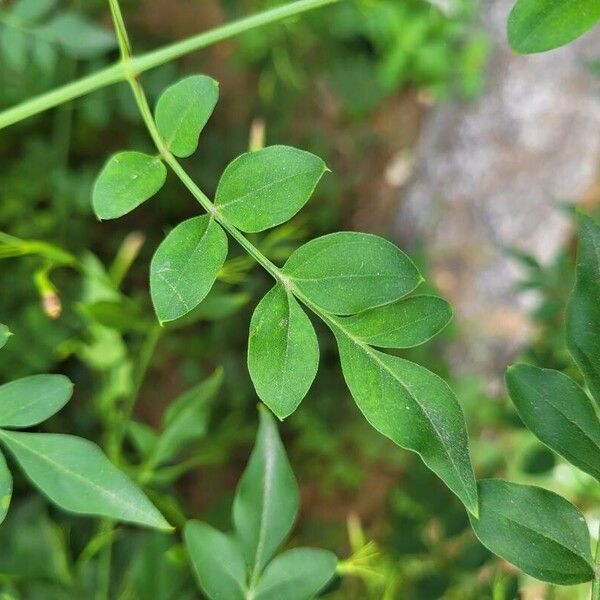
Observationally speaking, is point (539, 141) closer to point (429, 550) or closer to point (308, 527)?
point (308, 527)

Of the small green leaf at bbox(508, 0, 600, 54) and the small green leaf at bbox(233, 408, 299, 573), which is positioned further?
the small green leaf at bbox(233, 408, 299, 573)

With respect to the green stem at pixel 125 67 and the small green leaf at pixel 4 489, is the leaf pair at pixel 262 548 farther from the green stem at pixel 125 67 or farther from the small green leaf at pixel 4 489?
the green stem at pixel 125 67

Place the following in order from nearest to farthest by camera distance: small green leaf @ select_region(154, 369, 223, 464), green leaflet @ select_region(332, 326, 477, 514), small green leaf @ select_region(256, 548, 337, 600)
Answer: green leaflet @ select_region(332, 326, 477, 514)
small green leaf @ select_region(256, 548, 337, 600)
small green leaf @ select_region(154, 369, 223, 464)

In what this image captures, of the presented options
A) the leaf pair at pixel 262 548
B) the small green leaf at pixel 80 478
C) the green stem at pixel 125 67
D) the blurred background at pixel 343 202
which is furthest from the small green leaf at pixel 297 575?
the blurred background at pixel 343 202

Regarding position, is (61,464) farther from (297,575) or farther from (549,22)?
(549,22)

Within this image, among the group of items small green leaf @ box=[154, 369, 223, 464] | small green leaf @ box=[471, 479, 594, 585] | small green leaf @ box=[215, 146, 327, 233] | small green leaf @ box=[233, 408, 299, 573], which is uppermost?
small green leaf @ box=[215, 146, 327, 233]

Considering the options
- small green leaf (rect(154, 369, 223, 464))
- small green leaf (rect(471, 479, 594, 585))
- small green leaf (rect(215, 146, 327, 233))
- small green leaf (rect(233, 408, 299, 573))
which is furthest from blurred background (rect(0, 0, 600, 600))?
small green leaf (rect(215, 146, 327, 233))

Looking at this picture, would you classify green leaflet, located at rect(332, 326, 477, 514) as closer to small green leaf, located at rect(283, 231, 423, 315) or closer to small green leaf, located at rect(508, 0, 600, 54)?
small green leaf, located at rect(283, 231, 423, 315)
